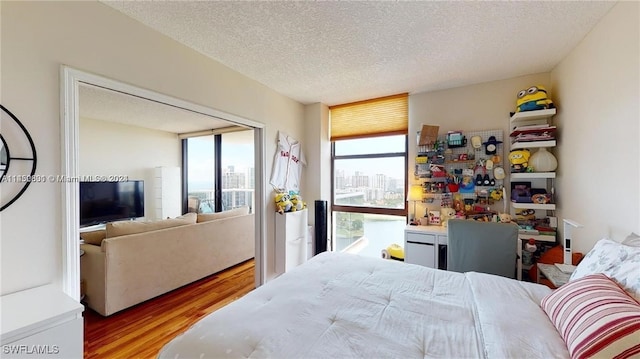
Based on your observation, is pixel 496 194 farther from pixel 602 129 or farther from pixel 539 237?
pixel 602 129

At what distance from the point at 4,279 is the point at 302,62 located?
245 centimetres

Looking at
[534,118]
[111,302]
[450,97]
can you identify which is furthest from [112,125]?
[534,118]

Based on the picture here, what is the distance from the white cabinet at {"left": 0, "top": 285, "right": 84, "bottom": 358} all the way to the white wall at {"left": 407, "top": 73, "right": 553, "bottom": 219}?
3.17 metres

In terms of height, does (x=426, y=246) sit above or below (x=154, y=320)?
above

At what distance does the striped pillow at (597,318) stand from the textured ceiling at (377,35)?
5.50 ft

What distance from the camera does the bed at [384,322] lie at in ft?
3.14

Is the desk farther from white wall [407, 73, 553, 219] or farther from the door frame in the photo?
the door frame

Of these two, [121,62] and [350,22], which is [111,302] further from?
[350,22]

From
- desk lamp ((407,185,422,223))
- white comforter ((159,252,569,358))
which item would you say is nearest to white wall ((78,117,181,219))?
white comforter ((159,252,569,358))

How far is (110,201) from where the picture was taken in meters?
4.20

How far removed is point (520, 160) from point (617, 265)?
1.60m

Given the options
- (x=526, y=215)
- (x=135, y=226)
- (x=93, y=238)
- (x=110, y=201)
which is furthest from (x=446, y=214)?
(x=110, y=201)

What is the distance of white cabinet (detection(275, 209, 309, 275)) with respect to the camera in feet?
10.0

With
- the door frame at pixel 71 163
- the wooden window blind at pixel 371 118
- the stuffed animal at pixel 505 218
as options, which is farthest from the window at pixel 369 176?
the door frame at pixel 71 163
